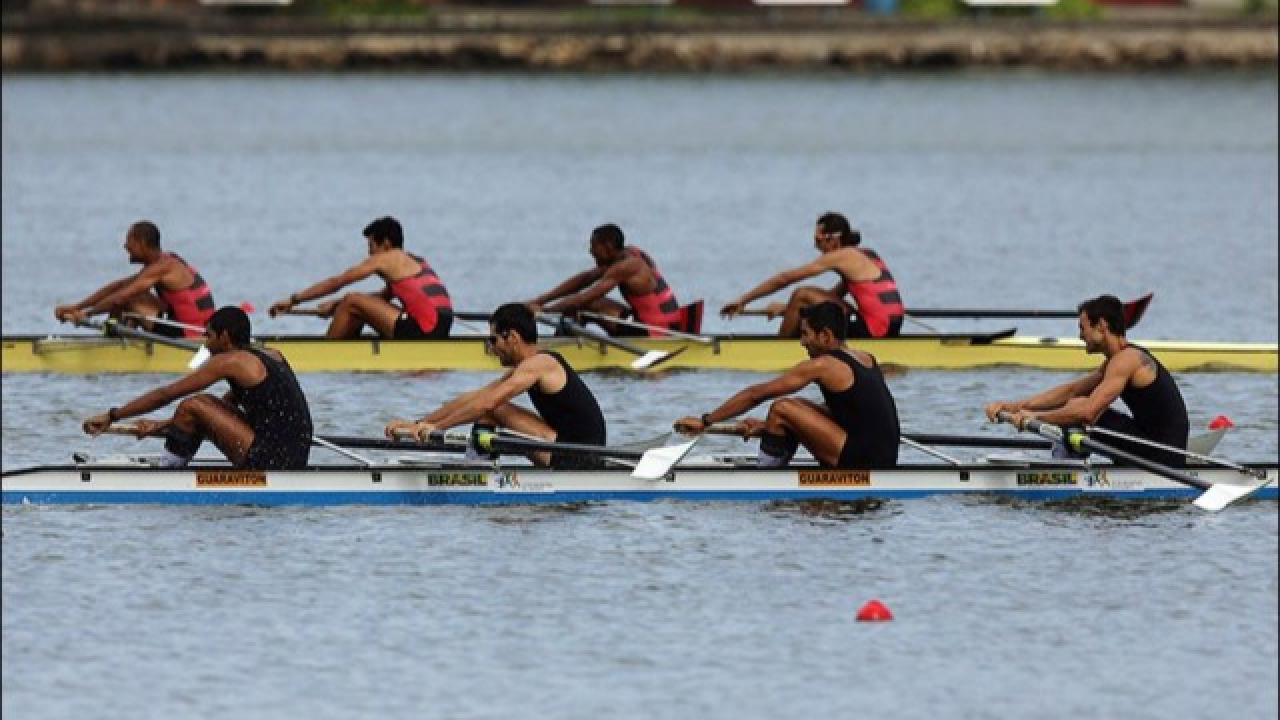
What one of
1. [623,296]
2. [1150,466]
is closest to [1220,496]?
[1150,466]

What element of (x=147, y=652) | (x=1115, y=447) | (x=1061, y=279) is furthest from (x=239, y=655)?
(x=1061, y=279)

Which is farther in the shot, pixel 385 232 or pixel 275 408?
pixel 385 232

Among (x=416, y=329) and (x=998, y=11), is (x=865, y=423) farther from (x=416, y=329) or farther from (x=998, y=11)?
(x=998, y=11)

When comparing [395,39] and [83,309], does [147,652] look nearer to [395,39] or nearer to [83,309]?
[83,309]

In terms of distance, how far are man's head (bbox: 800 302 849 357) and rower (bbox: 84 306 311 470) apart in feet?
13.9

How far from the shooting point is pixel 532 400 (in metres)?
26.3

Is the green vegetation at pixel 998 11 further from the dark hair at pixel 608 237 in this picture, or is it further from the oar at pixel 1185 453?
the oar at pixel 1185 453

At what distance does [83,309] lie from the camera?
117ft

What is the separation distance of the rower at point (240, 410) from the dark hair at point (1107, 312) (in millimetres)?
6624

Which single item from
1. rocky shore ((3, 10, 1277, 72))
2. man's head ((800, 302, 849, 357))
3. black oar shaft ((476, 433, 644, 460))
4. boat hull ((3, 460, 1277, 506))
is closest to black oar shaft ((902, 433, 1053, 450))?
boat hull ((3, 460, 1277, 506))

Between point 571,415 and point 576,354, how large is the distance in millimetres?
9610

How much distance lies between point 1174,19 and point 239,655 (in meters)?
100

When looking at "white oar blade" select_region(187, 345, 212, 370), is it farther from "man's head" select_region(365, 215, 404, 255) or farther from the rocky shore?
the rocky shore

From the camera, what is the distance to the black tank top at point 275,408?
26.3m
